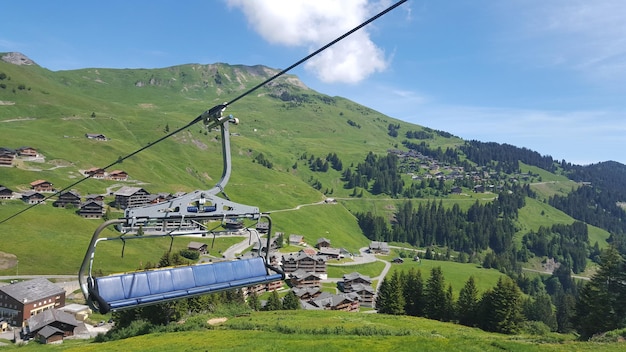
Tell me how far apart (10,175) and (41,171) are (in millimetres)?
9250

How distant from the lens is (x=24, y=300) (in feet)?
222

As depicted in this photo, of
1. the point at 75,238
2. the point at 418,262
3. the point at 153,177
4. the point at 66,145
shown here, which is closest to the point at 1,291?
the point at 75,238

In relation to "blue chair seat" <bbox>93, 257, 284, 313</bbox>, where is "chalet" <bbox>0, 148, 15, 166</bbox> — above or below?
above

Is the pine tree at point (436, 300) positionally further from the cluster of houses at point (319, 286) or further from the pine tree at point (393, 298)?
the cluster of houses at point (319, 286)

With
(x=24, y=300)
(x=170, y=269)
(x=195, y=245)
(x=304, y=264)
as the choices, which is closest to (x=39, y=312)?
(x=24, y=300)

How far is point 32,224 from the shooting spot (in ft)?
316

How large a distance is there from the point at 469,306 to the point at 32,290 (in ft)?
273

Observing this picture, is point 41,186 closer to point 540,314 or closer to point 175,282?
point 175,282

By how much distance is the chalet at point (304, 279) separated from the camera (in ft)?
364

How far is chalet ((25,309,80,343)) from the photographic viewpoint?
205ft

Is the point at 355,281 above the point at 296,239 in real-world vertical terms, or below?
below

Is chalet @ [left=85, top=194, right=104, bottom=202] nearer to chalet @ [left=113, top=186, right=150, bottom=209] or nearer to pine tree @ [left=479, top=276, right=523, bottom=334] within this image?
chalet @ [left=113, top=186, right=150, bottom=209]

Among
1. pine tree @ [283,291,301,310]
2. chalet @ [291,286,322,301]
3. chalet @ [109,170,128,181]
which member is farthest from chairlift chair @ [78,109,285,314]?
chalet @ [109,170,128,181]

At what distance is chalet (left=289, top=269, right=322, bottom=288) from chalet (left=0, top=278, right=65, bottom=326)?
199 ft
